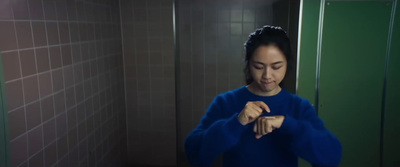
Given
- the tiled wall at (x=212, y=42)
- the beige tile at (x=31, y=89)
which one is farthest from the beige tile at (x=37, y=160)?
the tiled wall at (x=212, y=42)

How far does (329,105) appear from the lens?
223cm

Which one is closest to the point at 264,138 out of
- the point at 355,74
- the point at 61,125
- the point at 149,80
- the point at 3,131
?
the point at 3,131

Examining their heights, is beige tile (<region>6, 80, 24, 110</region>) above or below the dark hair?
below

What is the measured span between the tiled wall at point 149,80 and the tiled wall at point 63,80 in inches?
4.2

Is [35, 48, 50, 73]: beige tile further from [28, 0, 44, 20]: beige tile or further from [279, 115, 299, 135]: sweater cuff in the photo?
[279, 115, 299, 135]: sweater cuff

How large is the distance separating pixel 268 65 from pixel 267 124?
182 mm

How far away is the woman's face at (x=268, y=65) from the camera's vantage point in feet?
3.15

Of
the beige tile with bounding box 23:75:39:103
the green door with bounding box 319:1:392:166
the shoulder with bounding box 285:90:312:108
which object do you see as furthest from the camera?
the green door with bounding box 319:1:392:166

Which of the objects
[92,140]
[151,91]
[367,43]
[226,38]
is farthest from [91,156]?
[367,43]

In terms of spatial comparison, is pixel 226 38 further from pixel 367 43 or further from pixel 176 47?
pixel 367 43

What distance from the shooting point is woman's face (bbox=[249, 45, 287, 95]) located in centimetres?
96

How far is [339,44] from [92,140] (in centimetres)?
176

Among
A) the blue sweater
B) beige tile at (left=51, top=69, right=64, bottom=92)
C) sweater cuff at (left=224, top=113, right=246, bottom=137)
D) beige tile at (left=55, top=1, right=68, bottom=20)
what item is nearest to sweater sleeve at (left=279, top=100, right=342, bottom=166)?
the blue sweater

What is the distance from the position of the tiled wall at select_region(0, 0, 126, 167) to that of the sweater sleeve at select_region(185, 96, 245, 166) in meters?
0.78
